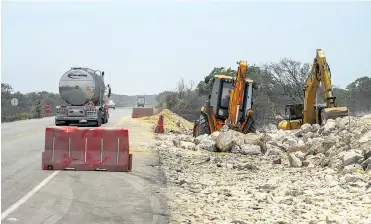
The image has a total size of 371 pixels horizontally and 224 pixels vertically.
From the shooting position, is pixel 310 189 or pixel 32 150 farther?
pixel 32 150

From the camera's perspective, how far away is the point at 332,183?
1107 cm

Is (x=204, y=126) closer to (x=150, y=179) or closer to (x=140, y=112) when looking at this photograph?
(x=150, y=179)

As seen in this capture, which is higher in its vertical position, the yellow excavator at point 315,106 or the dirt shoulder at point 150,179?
the yellow excavator at point 315,106

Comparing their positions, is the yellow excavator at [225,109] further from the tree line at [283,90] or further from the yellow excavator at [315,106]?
the tree line at [283,90]

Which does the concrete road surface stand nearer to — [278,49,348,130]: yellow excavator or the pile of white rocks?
the pile of white rocks

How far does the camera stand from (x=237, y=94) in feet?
65.7

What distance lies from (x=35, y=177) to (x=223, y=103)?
11.4 metres

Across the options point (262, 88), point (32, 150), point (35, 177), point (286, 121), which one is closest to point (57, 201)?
point (35, 177)

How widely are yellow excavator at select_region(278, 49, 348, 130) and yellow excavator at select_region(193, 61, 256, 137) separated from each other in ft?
9.92

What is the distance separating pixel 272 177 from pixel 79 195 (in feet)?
16.8

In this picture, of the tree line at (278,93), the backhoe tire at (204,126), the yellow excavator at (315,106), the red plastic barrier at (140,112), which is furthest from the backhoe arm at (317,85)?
the red plastic barrier at (140,112)

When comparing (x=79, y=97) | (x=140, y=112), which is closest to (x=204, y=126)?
(x=79, y=97)

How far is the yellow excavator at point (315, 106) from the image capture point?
20.9 m

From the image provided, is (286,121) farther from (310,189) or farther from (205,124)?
Answer: (310,189)
